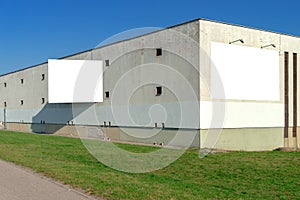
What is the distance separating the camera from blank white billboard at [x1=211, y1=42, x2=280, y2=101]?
19.8 m

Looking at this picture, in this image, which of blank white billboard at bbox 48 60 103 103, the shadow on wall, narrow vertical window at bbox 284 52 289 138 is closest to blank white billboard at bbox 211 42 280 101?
narrow vertical window at bbox 284 52 289 138

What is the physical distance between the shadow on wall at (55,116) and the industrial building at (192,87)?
3.09 feet

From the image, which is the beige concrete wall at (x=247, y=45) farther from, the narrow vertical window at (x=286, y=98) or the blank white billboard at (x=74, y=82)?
the blank white billboard at (x=74, y=82)

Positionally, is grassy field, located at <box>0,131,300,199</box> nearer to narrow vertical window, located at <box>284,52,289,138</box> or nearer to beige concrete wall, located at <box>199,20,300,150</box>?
beige concrete wall, located at <box>199,20,300,150</box>

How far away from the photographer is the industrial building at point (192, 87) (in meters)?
19.8

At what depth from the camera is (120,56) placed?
2538cm

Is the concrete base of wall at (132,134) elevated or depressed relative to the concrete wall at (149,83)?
depressed

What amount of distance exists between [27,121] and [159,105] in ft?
72.5

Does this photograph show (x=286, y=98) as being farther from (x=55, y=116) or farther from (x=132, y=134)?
(x=55, y=116)

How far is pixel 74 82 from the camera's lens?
87.6 feet

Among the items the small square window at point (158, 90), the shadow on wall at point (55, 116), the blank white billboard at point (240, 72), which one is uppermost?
the blank white billboard at point (240, 72)

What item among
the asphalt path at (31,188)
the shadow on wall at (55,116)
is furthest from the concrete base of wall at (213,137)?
the asphalt path at (31,188)

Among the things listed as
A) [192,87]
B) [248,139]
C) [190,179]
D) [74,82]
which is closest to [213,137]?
[248,139]

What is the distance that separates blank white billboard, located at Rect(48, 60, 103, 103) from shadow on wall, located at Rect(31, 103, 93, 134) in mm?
1883
